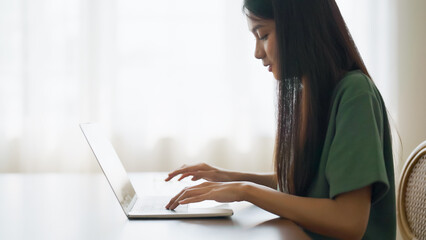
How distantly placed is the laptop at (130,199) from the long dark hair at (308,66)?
21 centimetres

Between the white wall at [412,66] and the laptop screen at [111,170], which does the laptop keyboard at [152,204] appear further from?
the white wall at [412,66]

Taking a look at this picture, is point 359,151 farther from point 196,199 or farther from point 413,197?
point 196,199

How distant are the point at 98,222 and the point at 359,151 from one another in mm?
488

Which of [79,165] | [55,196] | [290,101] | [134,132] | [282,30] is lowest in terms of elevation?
[79,165]

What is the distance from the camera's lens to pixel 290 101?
102 centimetres

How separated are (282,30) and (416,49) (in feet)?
5.49

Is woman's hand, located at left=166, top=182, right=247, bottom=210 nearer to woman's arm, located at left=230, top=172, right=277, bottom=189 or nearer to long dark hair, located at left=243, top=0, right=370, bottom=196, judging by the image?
long dark hair, located at left=243, top=0, right=370, bottom=196

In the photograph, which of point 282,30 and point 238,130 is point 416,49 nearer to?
point 238,130

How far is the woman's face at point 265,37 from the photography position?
3.45 feet

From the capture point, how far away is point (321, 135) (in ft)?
3.26

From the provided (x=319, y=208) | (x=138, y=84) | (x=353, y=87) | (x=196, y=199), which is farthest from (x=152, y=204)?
(x=138, y=84)

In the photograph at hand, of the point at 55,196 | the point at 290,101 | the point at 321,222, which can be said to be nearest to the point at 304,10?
the point at 290,101

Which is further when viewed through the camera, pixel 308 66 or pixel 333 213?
pixel 308 66

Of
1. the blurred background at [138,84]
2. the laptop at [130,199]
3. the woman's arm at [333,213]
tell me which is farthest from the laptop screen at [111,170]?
the blurred background at [138,84]
